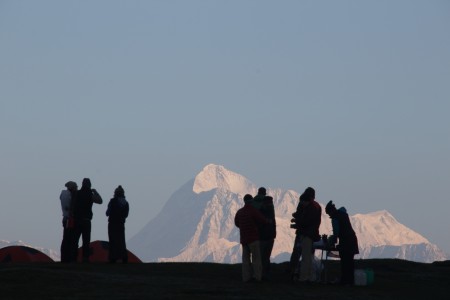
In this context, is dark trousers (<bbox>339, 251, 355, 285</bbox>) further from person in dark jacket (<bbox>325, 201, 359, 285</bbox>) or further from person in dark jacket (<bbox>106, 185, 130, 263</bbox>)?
person in dark jacket (<bbox>106, 185, 130, 263</bbox>)

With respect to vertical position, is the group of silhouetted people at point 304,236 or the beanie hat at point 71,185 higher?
the beanie hat at point 71,185

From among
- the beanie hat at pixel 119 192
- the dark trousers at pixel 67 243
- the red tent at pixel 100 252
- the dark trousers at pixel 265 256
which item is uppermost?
the beanie hat at pixel 119 192

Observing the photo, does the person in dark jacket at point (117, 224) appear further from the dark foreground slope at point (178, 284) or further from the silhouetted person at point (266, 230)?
the silhouetted person at point (266, 230)

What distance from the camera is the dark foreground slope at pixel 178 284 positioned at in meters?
27.7

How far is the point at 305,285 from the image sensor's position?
105 ft

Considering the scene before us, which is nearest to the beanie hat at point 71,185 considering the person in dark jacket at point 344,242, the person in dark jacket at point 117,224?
the person in dark jacket at point 117,224

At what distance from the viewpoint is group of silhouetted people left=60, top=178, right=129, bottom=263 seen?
37469mm

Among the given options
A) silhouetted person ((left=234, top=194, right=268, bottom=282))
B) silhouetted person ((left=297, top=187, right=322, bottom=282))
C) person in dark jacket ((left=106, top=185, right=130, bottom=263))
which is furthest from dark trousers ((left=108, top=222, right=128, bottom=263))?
silhouetted person ((left=297, top=187, right=322, bottom=282))

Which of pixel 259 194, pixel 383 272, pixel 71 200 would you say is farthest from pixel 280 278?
pixel 71 200

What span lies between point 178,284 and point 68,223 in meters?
8.18

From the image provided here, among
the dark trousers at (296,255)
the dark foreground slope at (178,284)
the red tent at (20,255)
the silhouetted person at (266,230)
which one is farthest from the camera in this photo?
the red tent at (20,255)

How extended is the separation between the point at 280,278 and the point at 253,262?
259 cm

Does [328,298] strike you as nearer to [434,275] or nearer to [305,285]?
[305,285]

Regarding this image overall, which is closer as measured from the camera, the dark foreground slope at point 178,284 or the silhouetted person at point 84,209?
the dark foreground slope at point 178,284
